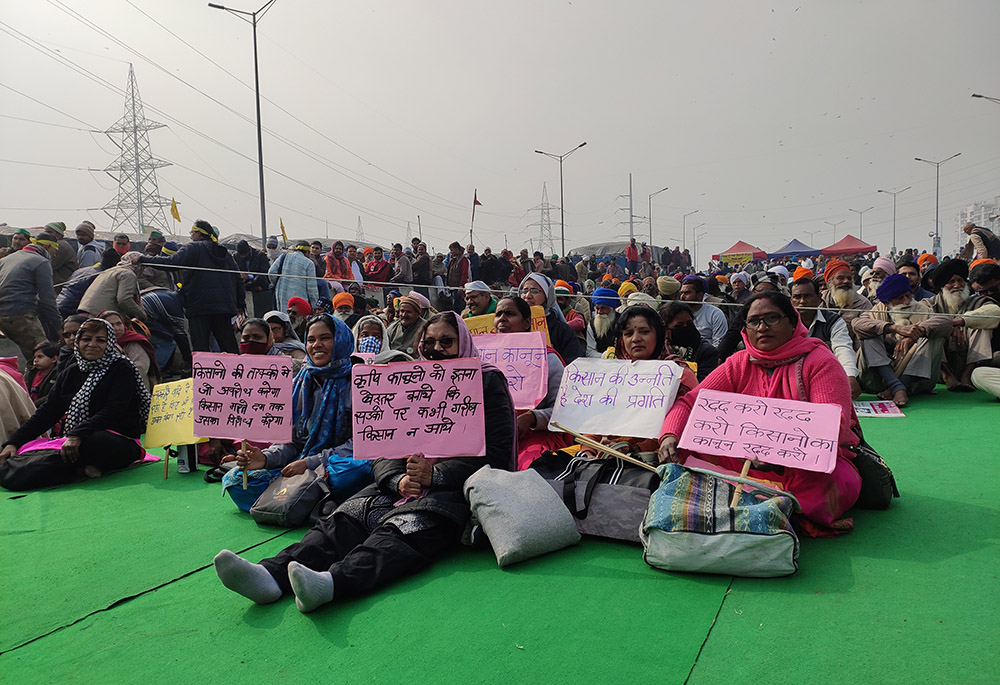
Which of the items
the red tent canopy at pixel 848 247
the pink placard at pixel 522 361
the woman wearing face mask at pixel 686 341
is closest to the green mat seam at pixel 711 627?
the pink placard at pixel 522 361

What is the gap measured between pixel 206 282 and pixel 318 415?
489 cm

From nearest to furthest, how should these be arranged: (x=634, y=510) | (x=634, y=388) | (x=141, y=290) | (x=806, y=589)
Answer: (x=806, y=589) < (x=634, y=510) < (x=634, y=388) < (x=141, y=290)

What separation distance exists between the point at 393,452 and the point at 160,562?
4.57 ft

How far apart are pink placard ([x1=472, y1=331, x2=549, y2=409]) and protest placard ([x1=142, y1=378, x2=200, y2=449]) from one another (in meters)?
2.48

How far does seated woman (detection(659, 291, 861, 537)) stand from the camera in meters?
3.46

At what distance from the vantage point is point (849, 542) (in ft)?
11.1

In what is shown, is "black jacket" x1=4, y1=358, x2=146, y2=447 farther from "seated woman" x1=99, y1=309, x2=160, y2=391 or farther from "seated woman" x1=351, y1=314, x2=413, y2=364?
"seated woman" x1=351, y1=314, x2=413, y2=364

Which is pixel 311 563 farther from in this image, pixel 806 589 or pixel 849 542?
pixel 849 542

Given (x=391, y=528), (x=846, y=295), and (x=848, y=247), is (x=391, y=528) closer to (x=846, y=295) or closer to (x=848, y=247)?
(x=846, y=295)

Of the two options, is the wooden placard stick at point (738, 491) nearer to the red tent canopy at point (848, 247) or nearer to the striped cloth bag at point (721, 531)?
the striped cloth bag at point (721, 531)

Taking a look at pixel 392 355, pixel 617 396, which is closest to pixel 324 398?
pixel 392 355

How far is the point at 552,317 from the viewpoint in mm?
6625

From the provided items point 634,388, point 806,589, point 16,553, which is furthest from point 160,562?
point 806,589

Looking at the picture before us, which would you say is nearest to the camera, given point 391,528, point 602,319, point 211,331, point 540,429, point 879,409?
point 391,528
